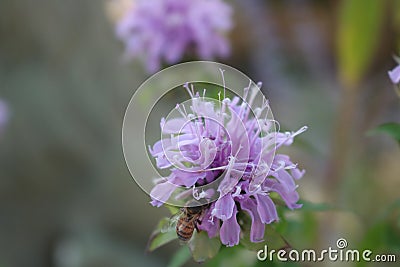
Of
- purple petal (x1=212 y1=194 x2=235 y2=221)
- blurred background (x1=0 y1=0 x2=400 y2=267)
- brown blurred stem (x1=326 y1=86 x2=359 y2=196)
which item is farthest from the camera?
blurred background (x1=0 y1=0 x2=400 y2=267)

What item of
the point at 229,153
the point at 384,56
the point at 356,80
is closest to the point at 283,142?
the point at 229,153

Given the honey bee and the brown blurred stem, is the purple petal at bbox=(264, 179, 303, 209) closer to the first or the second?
the honey bee

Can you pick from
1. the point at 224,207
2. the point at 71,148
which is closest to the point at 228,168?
the point at 224,207

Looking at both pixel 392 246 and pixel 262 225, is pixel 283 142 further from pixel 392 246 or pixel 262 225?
pixel 392 246

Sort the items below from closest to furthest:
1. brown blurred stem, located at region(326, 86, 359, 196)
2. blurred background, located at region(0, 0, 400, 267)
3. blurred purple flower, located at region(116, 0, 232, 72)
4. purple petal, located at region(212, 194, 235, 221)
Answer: purple petal, located at region(212, 194, 235, 221), blurred purple flower, located at region(116, 0, 232, 72), brown blurred stem, located at region(326, 86, 359, 196), blurred background, located at region(0, 0, 400, 267)

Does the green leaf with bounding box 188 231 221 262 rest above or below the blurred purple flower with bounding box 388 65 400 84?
below

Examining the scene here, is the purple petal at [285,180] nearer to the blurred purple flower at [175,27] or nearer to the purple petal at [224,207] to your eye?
the purple petal at [224,207]

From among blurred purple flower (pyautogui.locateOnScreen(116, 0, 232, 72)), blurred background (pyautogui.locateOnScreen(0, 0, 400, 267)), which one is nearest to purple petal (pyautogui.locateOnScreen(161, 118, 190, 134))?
blurred purple flower (pyautogui.locateOnScreen(116, 0, 232, 72))

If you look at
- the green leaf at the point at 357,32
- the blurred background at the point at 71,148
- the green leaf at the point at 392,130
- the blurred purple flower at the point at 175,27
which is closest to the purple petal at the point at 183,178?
the green leaf at the point at 392,130
